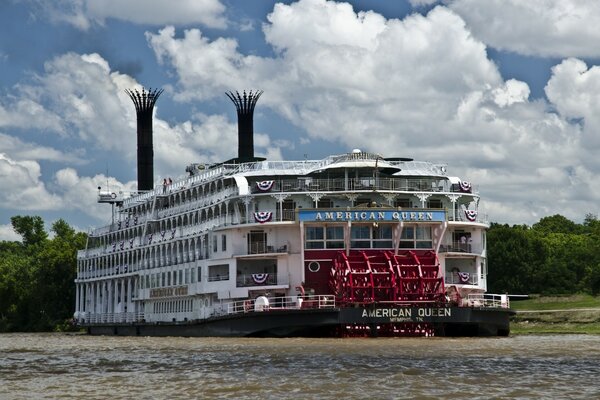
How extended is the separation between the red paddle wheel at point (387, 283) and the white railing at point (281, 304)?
0.70 m

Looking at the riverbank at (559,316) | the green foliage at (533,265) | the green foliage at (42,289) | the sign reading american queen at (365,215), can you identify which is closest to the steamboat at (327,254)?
the sign reading american queen at (365,215)

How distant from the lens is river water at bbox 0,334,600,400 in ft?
95.6

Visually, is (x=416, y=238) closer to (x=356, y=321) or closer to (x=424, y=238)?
(x=424, y=238)

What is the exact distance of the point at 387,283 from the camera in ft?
181

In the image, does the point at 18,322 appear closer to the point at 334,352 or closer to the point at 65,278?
the point at 65,278

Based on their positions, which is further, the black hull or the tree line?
the tree line

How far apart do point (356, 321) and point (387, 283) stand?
4085mm

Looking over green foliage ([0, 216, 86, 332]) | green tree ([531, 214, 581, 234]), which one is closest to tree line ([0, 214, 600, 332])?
green foliage ([0, 216, 86, 332])

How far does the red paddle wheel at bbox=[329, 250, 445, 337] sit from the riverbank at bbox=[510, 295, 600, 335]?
437 inches

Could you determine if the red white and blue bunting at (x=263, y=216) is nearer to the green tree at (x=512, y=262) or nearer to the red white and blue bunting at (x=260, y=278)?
the red white and blue bunting at (x=260, y=278)

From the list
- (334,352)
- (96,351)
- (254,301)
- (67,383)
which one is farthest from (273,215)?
(67,383)

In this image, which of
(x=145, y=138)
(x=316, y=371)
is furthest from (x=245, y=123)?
(x=316, y=371)

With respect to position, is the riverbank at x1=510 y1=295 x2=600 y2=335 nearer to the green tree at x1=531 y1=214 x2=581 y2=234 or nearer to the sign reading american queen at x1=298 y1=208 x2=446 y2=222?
the sign reading american queen at x1=298 y1=208 x2=446 y2=222

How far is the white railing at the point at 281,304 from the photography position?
179 feet
